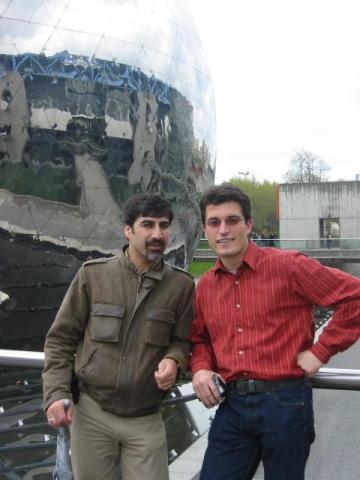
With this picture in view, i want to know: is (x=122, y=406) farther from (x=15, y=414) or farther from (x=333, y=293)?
(x=15, y=414)

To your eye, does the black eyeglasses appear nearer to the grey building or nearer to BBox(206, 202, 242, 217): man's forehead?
BBox(206, 202, 242, 217): man's forehead

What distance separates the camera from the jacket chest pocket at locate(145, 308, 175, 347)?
259 centimetres

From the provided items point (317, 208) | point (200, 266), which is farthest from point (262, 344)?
point (317, 208)

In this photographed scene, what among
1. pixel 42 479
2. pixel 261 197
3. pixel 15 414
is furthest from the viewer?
pixel 261 197

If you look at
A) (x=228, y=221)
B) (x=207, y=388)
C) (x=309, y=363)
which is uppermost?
(x=228, y=221)

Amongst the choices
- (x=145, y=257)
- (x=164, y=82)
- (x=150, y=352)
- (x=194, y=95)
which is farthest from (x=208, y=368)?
(x=194, y=95)

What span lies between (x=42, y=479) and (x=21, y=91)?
393 cm

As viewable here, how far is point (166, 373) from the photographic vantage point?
2.49m

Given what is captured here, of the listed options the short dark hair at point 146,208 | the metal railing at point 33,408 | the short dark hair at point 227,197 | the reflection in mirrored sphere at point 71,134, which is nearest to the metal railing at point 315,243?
the reflection in mirrored sphere at point 71,134

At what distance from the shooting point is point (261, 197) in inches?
2987

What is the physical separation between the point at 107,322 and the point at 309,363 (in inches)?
32.8

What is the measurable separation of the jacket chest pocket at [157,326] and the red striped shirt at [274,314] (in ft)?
0.51

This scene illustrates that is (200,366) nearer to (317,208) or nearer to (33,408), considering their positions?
(33,408)

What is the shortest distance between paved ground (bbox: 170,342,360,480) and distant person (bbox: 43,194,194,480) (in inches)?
27.3
